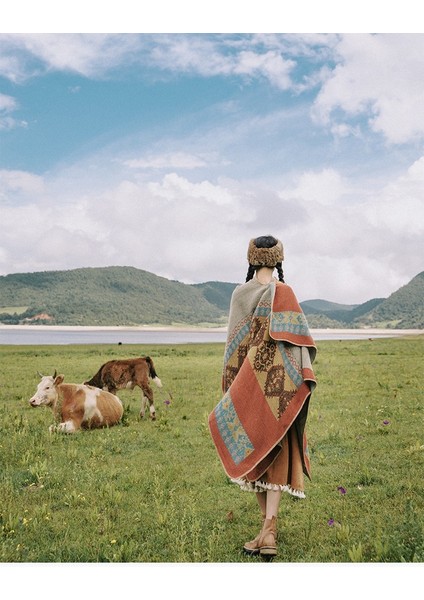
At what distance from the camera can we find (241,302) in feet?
15.5

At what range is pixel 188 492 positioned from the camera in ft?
19.3

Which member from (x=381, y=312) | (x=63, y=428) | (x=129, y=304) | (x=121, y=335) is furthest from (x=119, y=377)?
(x=129, y=304)

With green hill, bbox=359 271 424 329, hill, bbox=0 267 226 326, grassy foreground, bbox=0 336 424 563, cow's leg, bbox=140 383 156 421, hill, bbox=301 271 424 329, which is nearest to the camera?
grassy foreground, bbox=0 336 424 563

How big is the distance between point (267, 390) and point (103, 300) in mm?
24655

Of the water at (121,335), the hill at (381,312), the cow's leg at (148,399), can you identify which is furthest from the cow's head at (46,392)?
the water at (121,335)

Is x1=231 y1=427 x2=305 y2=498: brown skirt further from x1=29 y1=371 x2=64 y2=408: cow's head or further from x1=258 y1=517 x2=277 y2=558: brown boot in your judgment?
x1=29 y1=371 x2=64 y2=408: cow's head

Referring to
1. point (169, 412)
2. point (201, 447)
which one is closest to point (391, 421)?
point (201, 447)

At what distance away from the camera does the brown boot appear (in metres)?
4.23

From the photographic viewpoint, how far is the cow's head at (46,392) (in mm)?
8734

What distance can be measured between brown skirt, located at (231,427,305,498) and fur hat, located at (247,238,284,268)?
1.40m

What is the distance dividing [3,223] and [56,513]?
7128mm

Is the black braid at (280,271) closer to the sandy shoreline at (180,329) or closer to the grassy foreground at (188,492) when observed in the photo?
the grassy foreground at (188,492)

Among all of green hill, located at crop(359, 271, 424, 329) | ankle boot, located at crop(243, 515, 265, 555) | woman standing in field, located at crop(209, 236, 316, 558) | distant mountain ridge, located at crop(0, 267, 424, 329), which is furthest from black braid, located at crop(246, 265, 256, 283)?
distant mountain ridge, located at crop(0, 267, 424, 329)

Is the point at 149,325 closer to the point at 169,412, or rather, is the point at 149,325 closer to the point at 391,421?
the point at 169,412
